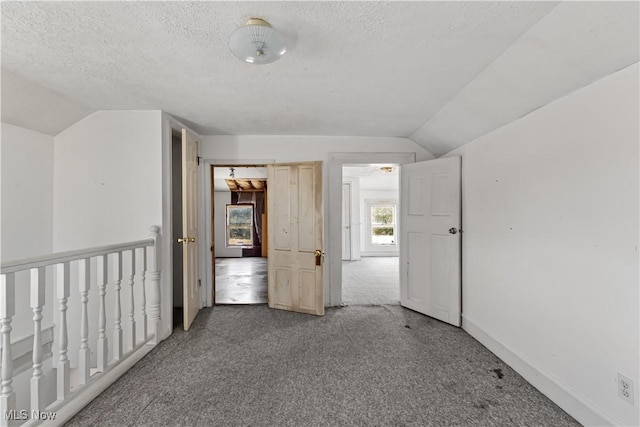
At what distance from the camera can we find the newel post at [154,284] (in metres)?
2.58

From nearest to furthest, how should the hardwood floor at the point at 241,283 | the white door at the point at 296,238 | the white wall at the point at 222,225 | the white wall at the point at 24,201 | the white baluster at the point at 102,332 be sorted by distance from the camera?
the white baluster at the point at 102,332
the white wall at the point at 24,201
the white door at the point at 296,238
the hardwood floor at the point at 241,283
the white wall at the point at 222,225

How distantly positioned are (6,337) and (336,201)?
3.00 m

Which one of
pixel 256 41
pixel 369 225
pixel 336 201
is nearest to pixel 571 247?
pixel 256 41

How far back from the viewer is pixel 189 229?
2904 mm

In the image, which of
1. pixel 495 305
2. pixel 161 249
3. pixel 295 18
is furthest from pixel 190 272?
pixel 495 305

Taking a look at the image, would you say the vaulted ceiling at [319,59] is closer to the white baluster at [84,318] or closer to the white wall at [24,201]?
the white wall at [24,201]

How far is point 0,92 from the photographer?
6.75 feet

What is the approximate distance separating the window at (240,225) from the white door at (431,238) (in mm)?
5831

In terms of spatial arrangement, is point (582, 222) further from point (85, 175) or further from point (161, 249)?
point (85, 175)

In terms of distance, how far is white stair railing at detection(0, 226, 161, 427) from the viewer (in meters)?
1.39

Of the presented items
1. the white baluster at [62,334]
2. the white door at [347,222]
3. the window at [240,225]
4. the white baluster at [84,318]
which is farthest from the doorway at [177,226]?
the window at [240,225]

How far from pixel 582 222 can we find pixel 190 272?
3297 mm

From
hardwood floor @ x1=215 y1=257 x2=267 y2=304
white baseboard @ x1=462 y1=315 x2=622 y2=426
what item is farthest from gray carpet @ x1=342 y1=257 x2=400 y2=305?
white baseboard @ x1=462 y1=315 x2=622 y2=426
